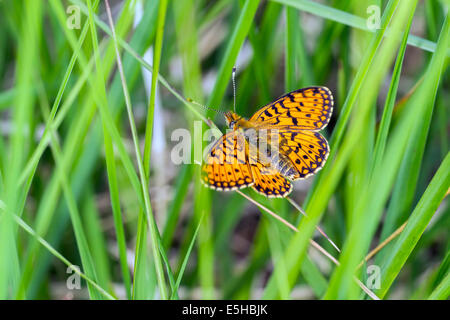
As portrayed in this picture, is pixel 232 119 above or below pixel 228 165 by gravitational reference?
above

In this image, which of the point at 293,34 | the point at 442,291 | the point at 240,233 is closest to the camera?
the point at 442,291

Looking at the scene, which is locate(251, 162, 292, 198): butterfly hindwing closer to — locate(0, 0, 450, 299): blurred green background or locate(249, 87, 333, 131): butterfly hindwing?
locate(0, 0, 450, 299): blurred green background

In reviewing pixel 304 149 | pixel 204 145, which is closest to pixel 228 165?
pixel 204 145

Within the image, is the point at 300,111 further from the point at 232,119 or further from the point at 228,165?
the point at 228,165

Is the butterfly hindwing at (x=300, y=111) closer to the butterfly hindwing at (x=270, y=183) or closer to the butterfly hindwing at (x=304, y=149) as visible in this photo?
the butterfly hindwing at (x=304, y=149)

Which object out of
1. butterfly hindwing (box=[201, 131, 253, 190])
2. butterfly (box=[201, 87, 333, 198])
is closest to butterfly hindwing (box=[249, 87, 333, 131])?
butterfly (box=[201, 87, 333, 198])

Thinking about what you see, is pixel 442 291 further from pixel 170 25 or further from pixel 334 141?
pixel 170 25
